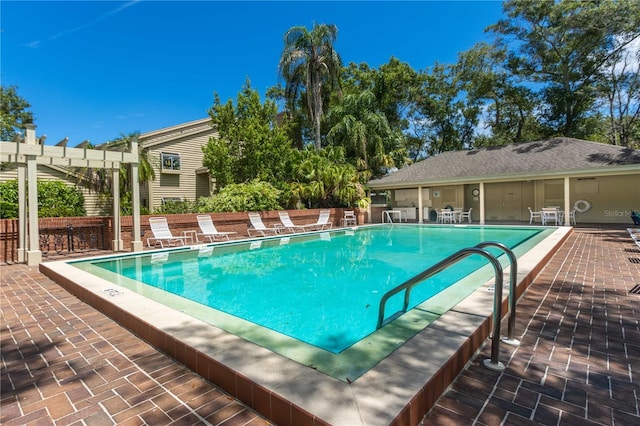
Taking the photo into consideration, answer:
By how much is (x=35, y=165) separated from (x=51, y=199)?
9.77 m

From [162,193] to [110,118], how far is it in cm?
1354

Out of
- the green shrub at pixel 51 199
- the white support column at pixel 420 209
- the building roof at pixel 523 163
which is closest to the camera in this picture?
the green shrub at pixel 51 199

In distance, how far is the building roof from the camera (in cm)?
1495

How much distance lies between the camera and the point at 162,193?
20391 millimetres

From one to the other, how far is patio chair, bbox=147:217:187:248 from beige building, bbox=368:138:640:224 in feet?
43.8

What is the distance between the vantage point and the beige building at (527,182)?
15656 millimetres

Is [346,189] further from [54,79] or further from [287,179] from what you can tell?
[54,79]

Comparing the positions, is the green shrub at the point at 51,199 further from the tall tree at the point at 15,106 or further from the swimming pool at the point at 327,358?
the tall tree at the point at 15,106

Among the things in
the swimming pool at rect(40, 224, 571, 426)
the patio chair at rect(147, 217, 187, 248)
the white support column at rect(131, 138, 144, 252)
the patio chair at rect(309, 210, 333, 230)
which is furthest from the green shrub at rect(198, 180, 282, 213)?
the swimming pool at rect(40, 224, 571, 426)

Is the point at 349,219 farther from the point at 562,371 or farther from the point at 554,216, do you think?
the point at 562,371

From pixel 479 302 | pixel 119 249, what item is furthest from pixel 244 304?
pixel 119 249

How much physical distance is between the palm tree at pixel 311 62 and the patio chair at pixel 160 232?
13.5 meters

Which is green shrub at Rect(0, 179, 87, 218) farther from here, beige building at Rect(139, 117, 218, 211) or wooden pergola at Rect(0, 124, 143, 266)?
wooden pergola at Rect(0, 124, 143, 266)

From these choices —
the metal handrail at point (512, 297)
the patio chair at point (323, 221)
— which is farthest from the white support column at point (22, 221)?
the metal handrail at point (512, 297)
